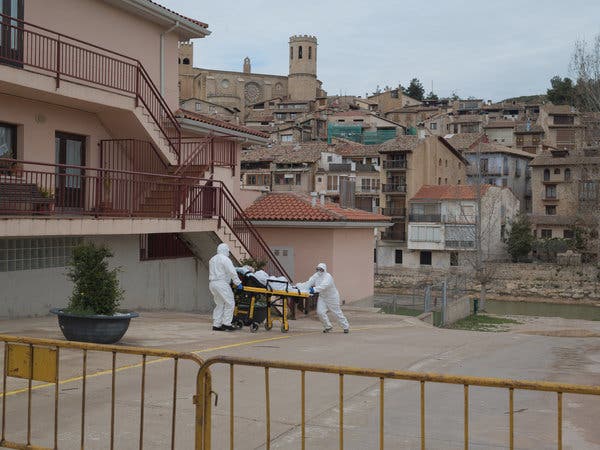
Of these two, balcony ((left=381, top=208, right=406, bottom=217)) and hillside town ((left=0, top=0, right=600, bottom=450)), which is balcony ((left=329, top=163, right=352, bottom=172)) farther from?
hillside town ((left=0, top=0, right=600, bottom=450))

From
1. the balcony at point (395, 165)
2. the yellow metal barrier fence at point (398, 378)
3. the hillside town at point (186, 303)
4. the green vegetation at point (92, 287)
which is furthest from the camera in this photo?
the balcony at point (395, 165)

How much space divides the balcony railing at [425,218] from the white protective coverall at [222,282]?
57306 mm

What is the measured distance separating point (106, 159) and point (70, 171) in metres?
1.51

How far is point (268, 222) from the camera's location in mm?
25875

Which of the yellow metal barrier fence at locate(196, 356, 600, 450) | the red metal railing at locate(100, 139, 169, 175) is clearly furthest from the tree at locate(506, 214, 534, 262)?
the yellow metal barrier fence at locate(196, 356, 600, 450)

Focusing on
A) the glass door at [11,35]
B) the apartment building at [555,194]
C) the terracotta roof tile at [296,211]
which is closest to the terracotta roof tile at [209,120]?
the terracotta roof tile at [296,211]

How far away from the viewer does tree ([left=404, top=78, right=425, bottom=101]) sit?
15675 cm

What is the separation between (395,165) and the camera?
73.3 meters

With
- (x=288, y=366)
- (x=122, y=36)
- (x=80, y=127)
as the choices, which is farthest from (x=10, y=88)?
(x=288, y=366)

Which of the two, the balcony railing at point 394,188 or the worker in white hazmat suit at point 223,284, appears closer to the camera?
the worker in white hazmat suit at point 223,284

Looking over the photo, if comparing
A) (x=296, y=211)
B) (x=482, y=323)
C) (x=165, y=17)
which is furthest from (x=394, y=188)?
(x=165, y=17)

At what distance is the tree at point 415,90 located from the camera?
157 m

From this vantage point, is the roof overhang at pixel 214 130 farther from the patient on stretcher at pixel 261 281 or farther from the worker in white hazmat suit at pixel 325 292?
the worker in white hazmat suit at pixel 325 292

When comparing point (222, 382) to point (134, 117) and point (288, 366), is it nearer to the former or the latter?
point (288, 366)
